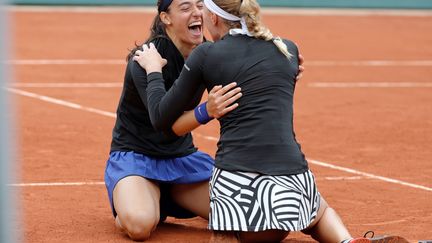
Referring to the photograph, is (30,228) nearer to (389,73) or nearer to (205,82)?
(205,82)

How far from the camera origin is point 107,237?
588cm

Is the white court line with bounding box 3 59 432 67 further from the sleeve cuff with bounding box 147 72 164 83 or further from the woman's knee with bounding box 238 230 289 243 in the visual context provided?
the woman's knee with bounding box 238 230 289 243

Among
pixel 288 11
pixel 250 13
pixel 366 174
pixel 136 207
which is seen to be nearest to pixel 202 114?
pixel 250 13

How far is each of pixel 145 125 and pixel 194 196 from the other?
0.54 m

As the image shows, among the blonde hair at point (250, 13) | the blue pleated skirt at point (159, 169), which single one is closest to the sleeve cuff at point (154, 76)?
the blonde hair at point (250, 13)

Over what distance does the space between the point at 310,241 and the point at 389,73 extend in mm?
8933

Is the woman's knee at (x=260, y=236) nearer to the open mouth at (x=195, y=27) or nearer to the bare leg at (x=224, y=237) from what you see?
the bare leg at (x=224, y=237)

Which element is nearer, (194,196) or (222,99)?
(222,99)

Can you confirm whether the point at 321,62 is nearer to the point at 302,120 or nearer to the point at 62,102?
the point at 302,120

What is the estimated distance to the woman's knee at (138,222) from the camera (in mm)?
5664

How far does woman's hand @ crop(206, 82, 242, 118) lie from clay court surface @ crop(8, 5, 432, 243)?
1005 millimetres

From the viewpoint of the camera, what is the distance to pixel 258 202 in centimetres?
505

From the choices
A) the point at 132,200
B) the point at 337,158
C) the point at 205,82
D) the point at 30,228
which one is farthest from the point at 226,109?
the point at 337,158

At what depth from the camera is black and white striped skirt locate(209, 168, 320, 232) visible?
16.5ft
